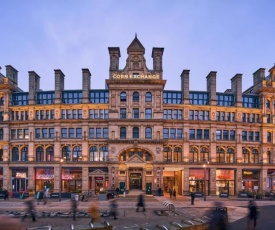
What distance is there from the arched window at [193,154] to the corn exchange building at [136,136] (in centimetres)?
20

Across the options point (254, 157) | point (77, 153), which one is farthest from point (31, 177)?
point (254, 157)

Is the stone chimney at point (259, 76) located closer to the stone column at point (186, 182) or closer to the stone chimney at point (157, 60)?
the stone chimney at point (157, 60)

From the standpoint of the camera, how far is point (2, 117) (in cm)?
6675

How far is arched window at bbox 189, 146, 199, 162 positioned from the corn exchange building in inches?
7.8

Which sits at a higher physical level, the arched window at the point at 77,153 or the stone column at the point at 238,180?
the arched window at the point at 77,153


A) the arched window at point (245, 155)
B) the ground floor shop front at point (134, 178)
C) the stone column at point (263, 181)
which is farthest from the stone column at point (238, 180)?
the stone column at point (263, 181)

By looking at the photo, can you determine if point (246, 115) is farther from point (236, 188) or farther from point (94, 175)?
point (94, 175)

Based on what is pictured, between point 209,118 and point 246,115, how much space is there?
811 cm

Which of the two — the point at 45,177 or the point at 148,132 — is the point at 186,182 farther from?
the point at 45,177

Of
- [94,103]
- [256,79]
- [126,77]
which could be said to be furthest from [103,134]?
[256,79]

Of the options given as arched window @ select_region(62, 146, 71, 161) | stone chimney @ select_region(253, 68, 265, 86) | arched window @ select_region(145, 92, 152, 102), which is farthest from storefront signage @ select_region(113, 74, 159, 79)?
stone chimney @ select_region(253, 68, 265, 86)

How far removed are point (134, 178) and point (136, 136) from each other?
7.99m

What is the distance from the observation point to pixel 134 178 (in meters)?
61.2

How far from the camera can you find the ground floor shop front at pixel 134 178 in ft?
200
